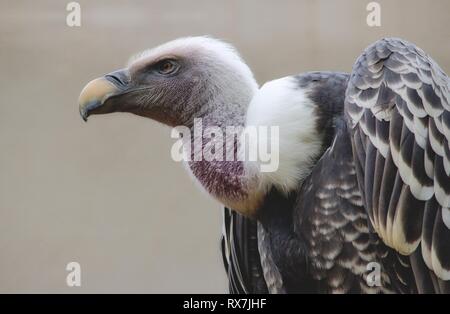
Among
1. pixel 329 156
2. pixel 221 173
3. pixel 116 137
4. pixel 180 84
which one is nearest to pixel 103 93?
pixel 180 84

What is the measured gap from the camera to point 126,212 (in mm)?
3693

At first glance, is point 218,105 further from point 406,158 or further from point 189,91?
point 406,158

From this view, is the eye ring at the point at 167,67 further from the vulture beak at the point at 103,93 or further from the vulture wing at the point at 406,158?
the vulture wing at the point at 406,158

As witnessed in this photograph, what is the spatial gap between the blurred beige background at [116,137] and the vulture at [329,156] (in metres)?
1.00

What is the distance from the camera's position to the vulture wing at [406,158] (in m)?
2.07

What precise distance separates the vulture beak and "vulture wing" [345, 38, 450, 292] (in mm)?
707

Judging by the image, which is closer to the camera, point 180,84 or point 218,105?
point 218,105

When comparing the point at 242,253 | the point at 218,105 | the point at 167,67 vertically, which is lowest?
the point at 242,253

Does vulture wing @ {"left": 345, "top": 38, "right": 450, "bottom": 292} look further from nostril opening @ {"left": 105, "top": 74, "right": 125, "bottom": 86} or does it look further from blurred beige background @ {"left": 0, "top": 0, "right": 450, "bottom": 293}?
blurred beige background @ {"left": 0, "top": 0, "right": 450, "bottom": 293}

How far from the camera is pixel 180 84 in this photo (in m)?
2.48

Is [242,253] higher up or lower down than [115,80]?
lower down

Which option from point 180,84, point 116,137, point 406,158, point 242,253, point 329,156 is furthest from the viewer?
point 116,137

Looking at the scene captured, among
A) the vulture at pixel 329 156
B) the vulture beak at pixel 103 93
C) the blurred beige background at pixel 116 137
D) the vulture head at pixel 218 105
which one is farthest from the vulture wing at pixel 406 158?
the blurred beige background at pixel 116 137

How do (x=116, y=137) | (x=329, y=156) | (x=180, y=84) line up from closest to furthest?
(x=329, y=156) → (x=180, y=84) → (x=116, y=137)
